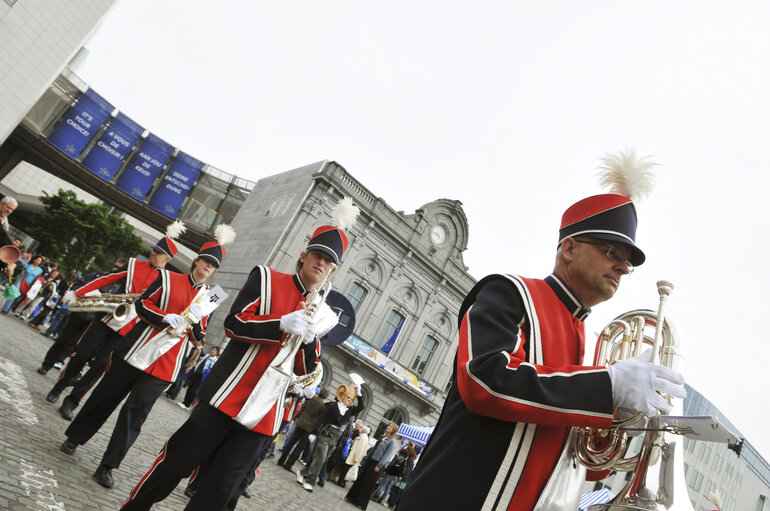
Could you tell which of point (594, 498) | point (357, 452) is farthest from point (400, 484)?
point (594, 498)

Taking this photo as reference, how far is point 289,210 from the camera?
29.6m

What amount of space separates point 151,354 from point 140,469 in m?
1.54

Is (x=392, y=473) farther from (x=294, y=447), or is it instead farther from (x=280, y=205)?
(x=280, y=205)

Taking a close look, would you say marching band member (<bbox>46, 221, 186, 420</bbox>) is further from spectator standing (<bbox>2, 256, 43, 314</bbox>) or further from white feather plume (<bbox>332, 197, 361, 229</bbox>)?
spectator standing (<bbox>2, 256, 43, 314</bbox>)

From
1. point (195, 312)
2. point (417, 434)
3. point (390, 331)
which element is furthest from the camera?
point (390, 331)

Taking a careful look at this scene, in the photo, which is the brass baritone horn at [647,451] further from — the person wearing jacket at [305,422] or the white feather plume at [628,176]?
the person wearing jacket at [305,422]

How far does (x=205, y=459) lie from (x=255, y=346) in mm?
811

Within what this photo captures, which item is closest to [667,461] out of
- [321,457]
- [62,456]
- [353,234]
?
[62,456]

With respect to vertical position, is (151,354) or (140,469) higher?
(151,354)

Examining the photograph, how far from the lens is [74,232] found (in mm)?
35094

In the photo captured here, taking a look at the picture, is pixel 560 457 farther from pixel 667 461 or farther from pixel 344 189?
pixel 344 189

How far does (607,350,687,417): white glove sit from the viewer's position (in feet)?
5.47

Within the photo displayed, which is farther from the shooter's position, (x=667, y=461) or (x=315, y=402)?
(x=315, y=402)

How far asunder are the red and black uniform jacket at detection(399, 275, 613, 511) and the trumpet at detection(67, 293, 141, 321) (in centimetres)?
620
